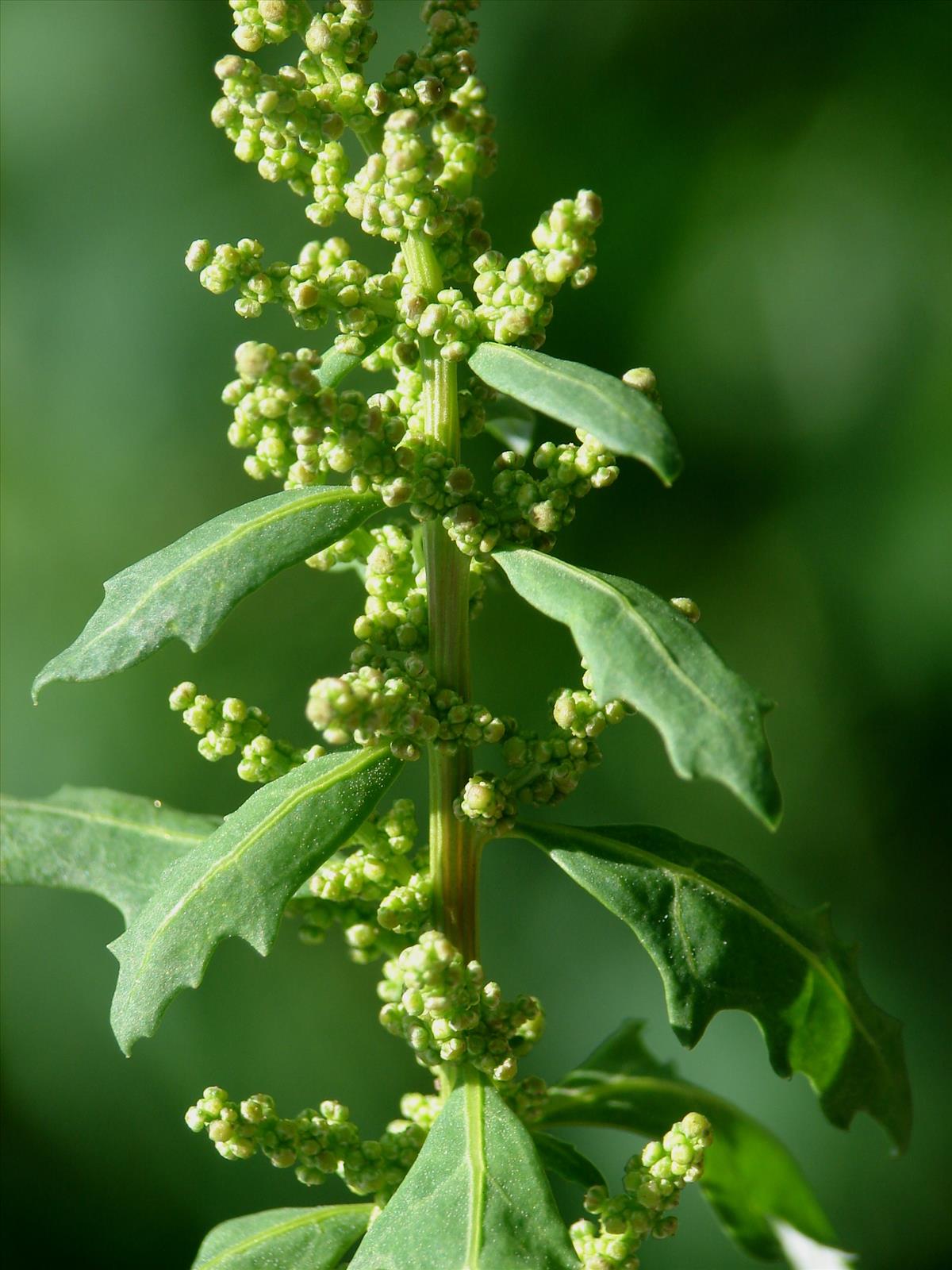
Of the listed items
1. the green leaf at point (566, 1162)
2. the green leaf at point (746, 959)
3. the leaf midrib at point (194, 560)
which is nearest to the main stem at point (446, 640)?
the green leaf at point (746, 959)

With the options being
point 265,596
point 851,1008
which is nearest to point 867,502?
point 265,596

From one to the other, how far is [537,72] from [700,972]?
12.1ft

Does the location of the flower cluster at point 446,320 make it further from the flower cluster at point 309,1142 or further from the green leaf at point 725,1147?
the green leaf at point 725,1147

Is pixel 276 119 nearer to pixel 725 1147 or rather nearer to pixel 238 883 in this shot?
pixel 238 883

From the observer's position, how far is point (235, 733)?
2.11 m

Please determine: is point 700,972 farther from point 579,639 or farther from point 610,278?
point 610,278

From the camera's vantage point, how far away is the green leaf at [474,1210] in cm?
175

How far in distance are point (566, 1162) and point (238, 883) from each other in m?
0.69

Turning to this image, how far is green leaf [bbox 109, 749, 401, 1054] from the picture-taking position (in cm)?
179

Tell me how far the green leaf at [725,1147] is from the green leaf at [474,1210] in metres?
0.63

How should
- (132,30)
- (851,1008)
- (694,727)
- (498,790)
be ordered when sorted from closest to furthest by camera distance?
(694,727) → (498,790) → (851,1008) → (132,30)

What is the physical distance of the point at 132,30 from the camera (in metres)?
4.71

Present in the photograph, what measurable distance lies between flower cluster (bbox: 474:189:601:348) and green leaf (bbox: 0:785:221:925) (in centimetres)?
102

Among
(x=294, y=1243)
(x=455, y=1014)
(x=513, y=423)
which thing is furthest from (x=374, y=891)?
(x=513, y=423)
